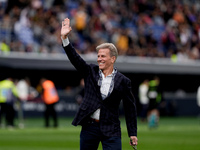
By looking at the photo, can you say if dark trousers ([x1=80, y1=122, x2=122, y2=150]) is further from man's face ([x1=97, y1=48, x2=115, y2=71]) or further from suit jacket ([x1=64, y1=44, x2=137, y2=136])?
man's face ([x1=97, y1=48, x2=115, y2=71])

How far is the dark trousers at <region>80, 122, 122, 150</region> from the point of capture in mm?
7074

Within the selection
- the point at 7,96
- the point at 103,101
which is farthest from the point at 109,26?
the point at 103,101

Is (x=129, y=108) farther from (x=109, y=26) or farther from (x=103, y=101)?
(x=109, y=26)

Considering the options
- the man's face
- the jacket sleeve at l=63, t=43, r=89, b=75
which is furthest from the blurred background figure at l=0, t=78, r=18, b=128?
the man's face

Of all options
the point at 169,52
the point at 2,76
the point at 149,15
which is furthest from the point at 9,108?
the point at 149,15

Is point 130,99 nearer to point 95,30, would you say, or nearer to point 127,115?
point 127,115

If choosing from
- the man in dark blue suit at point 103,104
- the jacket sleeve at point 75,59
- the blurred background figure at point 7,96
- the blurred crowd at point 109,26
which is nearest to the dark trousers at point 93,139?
the man in dark blue suit at point 103,104

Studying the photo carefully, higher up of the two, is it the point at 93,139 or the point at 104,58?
Result: the point at 104,58

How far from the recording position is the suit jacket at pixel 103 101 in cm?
705

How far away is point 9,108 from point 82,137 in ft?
58.0

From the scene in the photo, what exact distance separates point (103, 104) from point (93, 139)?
47cm

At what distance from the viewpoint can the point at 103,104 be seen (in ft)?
23.2

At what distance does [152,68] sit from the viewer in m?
33.3

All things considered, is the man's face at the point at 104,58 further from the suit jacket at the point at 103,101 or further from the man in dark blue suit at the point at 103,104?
the suit jacket at the point at 103,101
